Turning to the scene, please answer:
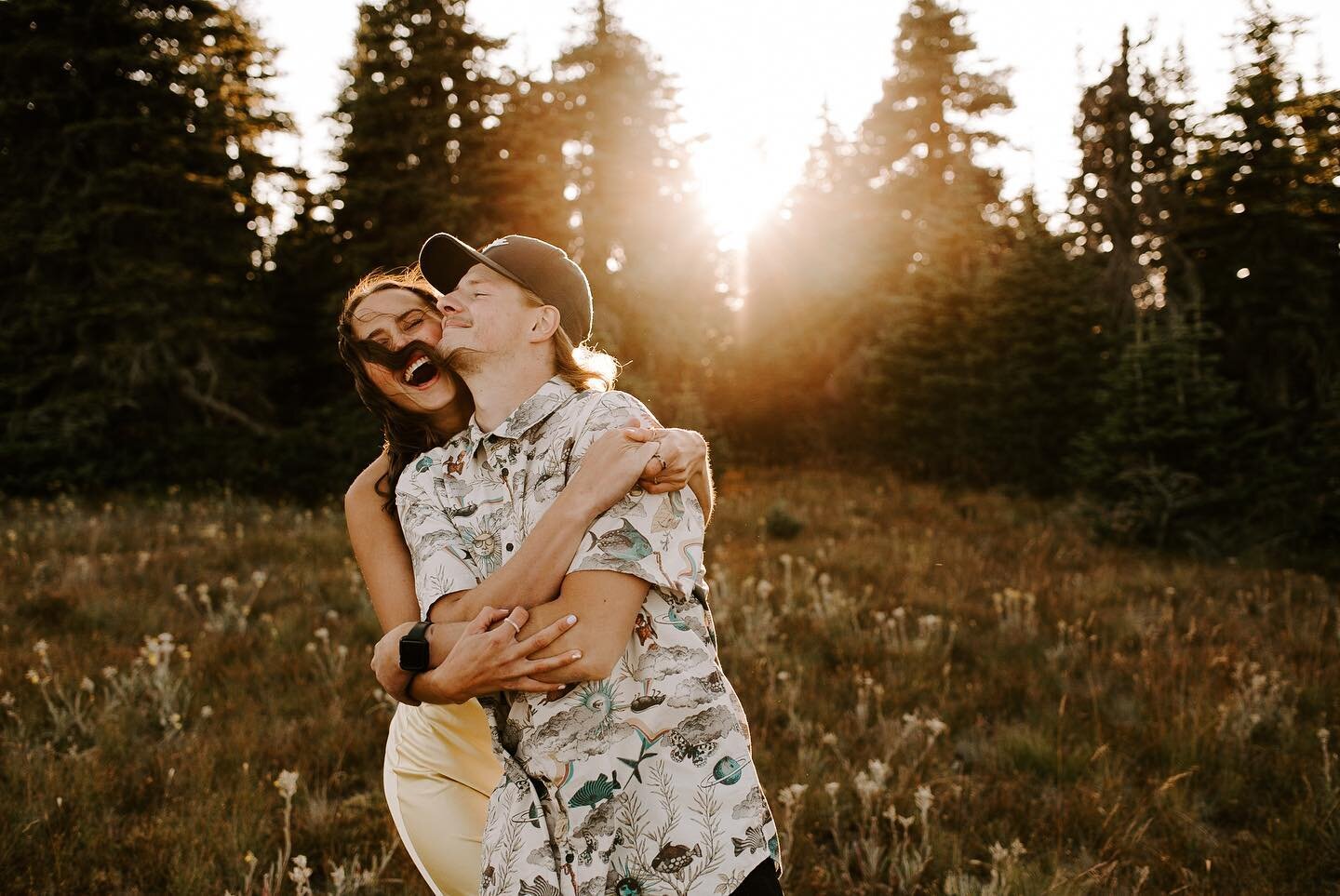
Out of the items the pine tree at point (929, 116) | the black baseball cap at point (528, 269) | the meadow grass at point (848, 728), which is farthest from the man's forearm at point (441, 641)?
the pine tree at point (929, 116)

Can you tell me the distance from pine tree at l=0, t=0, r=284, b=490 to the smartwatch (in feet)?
54.2

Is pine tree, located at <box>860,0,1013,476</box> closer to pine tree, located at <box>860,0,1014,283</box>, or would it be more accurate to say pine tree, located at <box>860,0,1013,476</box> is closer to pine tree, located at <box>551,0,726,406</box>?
pine tree, located at <box>860,0,1014,283</box>

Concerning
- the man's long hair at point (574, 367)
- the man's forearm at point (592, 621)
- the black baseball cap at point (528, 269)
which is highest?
the black baseball cap at point (528, 269)

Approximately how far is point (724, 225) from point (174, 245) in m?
15.9

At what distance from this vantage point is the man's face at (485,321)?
7.52 feet

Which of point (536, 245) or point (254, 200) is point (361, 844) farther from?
point (254, 200)

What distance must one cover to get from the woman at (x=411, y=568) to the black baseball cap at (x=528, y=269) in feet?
1.03

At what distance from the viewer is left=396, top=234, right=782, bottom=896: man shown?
182 cm

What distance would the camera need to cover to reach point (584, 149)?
23.5m

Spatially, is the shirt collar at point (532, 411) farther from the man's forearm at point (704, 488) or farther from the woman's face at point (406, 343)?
the woman's face at point (406, 343)

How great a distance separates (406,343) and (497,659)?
54.0 inches

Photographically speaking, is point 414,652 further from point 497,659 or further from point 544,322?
point 544,322

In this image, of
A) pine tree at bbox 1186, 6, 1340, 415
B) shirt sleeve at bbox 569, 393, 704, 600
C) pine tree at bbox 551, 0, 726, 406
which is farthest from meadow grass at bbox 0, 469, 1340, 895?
pine tree at bbox 551, 0, 726, 406

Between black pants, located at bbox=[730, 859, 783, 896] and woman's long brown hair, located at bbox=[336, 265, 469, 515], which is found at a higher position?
woman's long brown hair, located at bbox=[336, 265, 469, 515]
